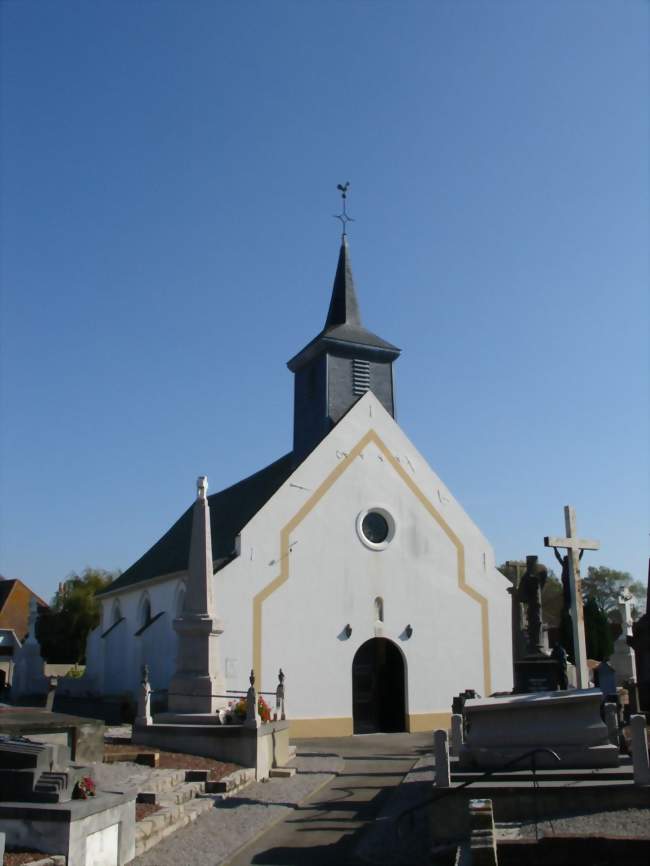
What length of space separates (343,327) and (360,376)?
8.01 ft

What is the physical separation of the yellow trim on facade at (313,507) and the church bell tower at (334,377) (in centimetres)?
240

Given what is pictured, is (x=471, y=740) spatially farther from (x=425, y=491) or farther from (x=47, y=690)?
(x=47, y=690)

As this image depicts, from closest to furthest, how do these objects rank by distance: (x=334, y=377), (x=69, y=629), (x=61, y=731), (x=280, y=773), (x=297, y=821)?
1. (x=61, y=731)
2. (x=297, y=821)
3. (x=280, y=773)
4. (x=334, y=377)
5. (x=69, y=629)

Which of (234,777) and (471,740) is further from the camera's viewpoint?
(234,777)

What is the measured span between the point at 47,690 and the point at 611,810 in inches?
1045

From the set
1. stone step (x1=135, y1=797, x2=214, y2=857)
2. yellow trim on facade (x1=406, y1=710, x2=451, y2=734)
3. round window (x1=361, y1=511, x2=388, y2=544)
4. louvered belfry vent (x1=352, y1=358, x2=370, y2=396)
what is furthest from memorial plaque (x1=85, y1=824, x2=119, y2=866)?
louvered belfry vent (x1=352, y1=358, x2=370, y2=396)

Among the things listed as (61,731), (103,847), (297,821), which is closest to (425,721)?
(297,821)

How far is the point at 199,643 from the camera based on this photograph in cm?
1711

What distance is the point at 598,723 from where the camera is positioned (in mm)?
10383

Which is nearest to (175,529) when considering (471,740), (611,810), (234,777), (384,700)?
(384,700)

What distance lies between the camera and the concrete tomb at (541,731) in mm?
10297

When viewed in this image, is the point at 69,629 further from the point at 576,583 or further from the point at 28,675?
the point at 576,583

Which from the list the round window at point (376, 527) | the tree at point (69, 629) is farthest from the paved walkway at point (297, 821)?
the tree at point (69, 629)

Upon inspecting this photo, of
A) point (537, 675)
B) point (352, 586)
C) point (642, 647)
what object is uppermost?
point (352, 586)
